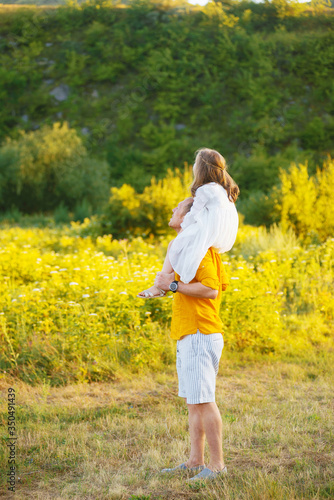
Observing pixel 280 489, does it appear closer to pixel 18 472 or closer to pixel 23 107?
pixel 18 472

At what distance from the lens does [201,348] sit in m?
2.78

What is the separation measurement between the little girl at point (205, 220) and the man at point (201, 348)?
88mm

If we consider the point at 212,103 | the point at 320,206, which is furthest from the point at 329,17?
the point at 320,206

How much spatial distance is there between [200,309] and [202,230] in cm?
44

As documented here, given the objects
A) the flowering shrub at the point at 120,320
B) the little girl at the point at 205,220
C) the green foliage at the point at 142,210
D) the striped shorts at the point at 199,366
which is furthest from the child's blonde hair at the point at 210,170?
the green foliage at the point at 142,210

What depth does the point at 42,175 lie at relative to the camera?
27.3 m

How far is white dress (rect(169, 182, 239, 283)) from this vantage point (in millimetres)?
2756

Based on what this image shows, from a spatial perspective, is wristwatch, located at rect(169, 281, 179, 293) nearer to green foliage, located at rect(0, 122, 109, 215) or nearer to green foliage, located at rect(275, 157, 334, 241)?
green foliage, located at rect(275, 157, 334, 241)

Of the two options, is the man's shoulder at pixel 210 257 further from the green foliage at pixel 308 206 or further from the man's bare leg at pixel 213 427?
the green foliage at pixel 308 206

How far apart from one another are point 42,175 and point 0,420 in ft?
80.5

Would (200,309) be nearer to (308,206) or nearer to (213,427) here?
(213,427)

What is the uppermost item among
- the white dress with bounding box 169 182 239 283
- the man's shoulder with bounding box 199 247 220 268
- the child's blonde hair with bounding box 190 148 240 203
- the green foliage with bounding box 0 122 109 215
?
the child's blonde hair with bounding box 190 148 240 203

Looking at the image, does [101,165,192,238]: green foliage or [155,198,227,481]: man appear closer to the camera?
[155,198,227,481]: man

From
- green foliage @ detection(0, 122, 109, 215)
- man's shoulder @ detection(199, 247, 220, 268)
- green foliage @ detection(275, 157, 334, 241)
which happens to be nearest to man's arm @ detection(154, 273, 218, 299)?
man's shoulder @ detection(199, 247, 220, 268)
